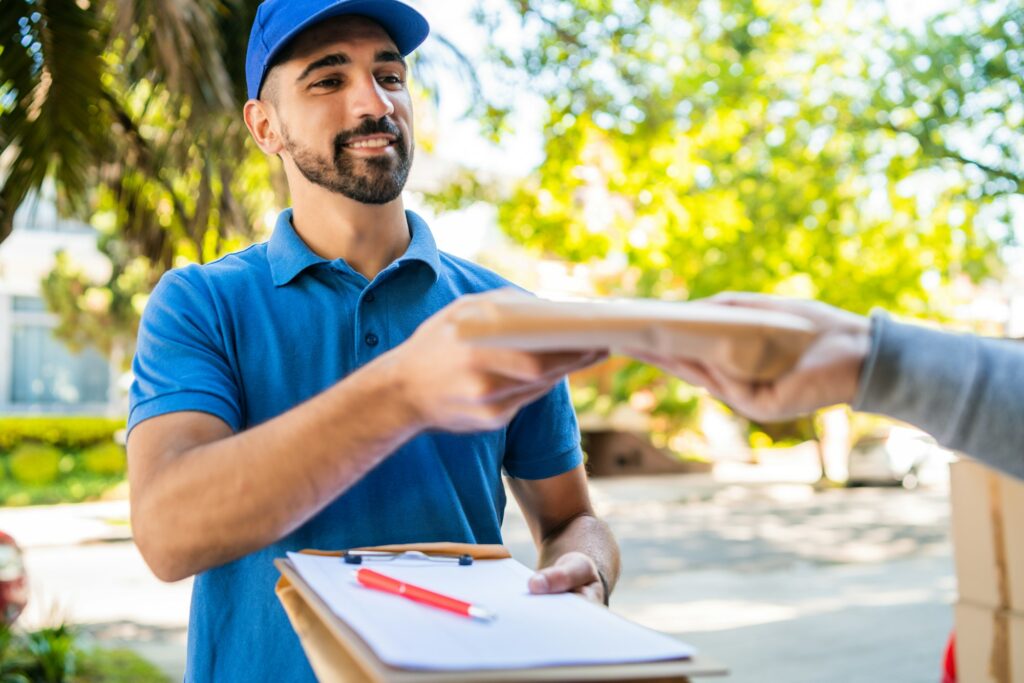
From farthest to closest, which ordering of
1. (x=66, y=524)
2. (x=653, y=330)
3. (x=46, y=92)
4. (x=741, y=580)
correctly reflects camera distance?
(x=66, y=524) → (x=741, y=580) → (x=46, y=92) → (x=653, y=330)

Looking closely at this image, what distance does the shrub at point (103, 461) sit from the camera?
1669 centimetres

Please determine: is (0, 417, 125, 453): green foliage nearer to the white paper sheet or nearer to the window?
the window

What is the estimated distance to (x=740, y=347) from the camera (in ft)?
2.49

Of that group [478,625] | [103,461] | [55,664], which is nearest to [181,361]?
[478,625]

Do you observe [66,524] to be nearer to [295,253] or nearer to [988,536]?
[295,253]

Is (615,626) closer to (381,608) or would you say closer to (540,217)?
(381,608)

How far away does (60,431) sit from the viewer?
16.9 metres

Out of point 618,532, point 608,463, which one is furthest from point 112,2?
point 608,463

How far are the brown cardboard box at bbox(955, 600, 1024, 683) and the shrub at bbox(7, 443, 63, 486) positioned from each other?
1641 cm

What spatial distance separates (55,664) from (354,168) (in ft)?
16.9

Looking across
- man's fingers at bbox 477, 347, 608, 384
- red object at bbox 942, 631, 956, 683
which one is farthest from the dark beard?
red object at bbox 942, 631, 956, 683

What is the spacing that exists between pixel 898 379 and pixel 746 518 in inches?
596

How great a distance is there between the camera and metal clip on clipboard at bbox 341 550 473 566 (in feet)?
3.74

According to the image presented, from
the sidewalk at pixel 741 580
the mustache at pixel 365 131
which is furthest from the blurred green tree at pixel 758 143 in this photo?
the mustache at pixel 365 131
